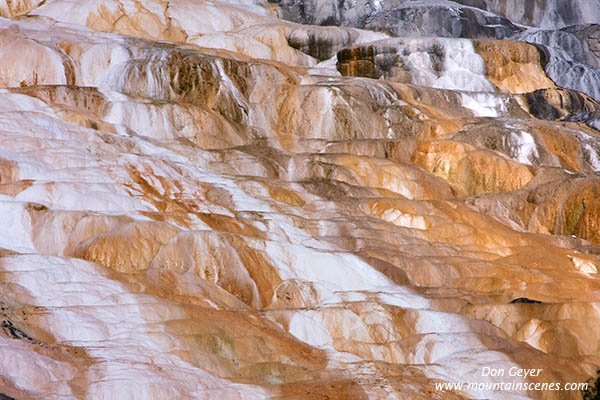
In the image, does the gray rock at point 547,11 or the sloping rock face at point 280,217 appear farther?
the gray rock at point 547,11

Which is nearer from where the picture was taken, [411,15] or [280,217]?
[280,217]

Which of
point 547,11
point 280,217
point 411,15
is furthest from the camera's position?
point 547,11

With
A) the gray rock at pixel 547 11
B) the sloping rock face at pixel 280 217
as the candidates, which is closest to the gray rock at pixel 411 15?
the gray rock at pixel 547 11

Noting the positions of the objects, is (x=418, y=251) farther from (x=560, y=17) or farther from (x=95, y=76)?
(x=560, y=17)

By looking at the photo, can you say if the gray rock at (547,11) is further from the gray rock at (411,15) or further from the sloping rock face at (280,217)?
the sloping rock face at (280,217)

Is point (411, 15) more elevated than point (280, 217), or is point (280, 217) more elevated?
point (411, 15)

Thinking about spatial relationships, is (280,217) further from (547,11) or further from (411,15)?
(547,11)

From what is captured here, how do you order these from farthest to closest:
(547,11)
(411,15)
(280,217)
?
1. (547,11)
2. (411,15)
3. (280,217)

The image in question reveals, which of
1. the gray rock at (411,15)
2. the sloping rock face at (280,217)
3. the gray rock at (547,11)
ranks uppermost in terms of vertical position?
the gray rock at (547,11)

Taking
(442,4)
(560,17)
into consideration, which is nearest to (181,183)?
(442,4)

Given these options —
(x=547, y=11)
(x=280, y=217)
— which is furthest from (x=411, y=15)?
(x=280, y=217)

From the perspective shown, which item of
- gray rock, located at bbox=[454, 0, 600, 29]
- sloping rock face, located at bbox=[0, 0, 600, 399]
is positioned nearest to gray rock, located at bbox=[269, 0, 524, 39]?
gray rock, located at bbox=[454, 0, 600, 29]
